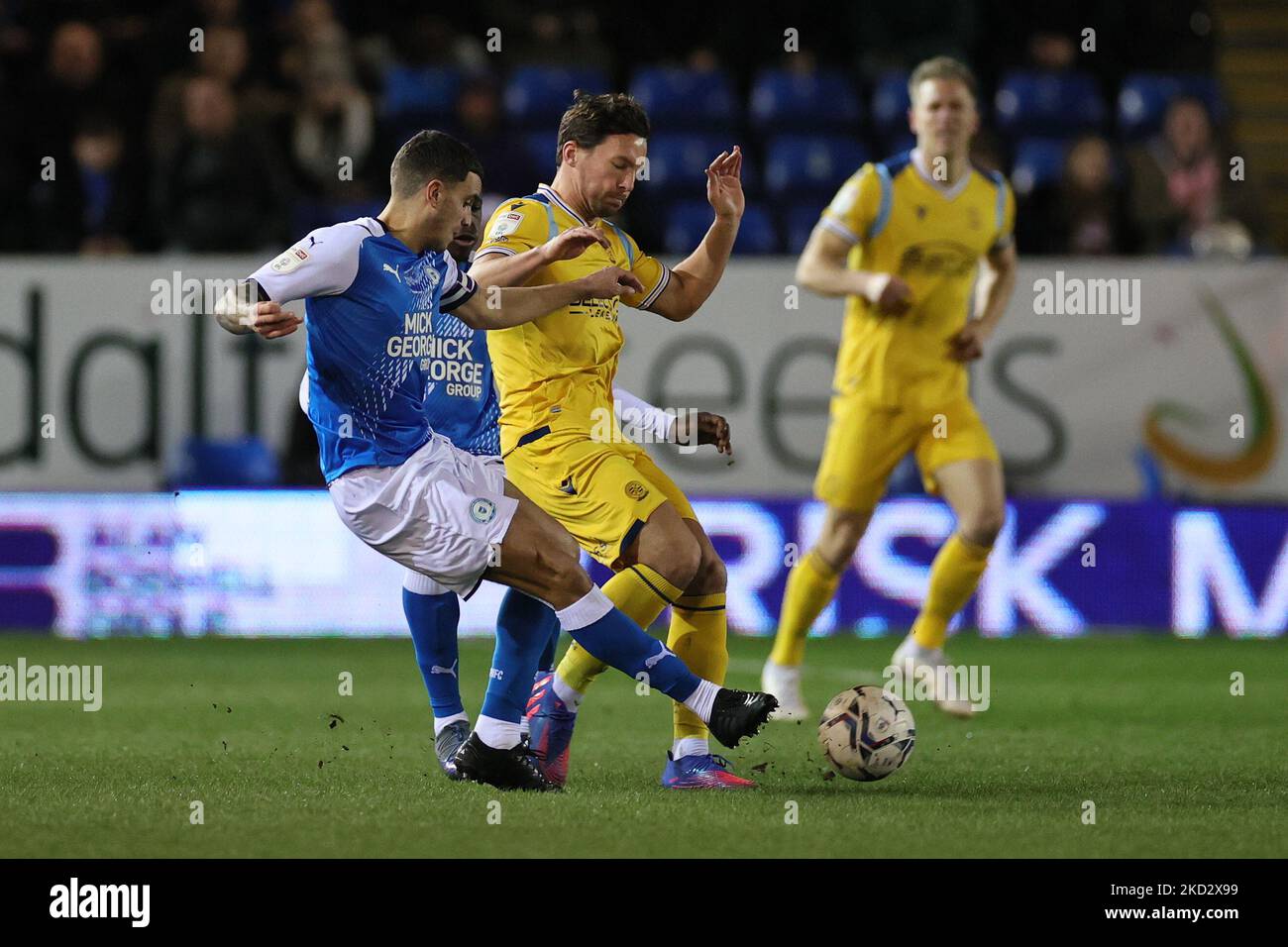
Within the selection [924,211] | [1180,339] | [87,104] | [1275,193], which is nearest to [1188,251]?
[1180,339]

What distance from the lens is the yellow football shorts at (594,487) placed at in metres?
5.72

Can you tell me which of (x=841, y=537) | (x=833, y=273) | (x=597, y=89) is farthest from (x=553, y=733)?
(x=597, y=89)

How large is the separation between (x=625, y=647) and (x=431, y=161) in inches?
59.9

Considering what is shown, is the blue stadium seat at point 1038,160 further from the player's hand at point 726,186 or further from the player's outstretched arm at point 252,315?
the player's outstretched arm at point 252,315

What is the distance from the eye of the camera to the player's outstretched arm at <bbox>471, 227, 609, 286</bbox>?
17.7 feet

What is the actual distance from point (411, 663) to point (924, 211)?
348 centimetres

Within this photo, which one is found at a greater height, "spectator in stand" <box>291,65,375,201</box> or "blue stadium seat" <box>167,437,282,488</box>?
"spectator in stand" <box>291,65,375,201</box>

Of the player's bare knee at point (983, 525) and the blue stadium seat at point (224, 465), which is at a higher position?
the blue stadium seat at point (224, 465)

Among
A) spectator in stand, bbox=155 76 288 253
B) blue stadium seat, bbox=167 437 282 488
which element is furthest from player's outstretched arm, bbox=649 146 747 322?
spectator in stand, bbox=155 76 288 253

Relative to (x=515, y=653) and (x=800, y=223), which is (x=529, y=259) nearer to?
(x=515, y=653)

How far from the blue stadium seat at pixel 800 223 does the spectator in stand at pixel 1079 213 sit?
136cm

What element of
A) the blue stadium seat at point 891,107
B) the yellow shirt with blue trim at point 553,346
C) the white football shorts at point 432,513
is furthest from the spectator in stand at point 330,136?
the white football shorts at point 432,513

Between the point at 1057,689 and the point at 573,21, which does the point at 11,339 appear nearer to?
the point at 573,21

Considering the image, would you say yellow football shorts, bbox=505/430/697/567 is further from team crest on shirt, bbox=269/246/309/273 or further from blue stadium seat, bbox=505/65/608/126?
blue stadium seat, bbox=505/65/608/126
